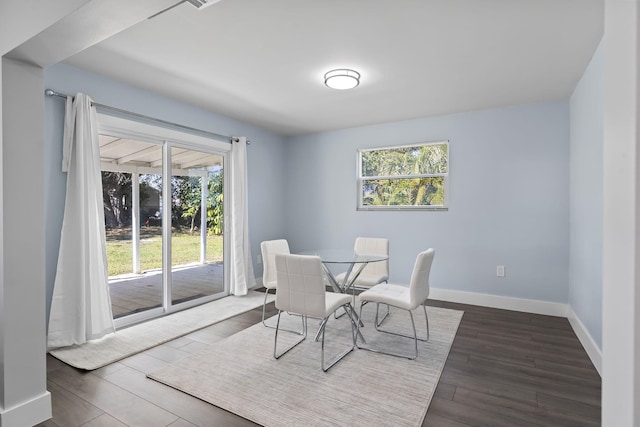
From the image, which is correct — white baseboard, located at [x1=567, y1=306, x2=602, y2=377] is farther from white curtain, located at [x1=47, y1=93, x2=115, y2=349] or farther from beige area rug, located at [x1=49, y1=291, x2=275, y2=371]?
white curtain, located at [x1=47, y1=93, x2=115, y2=349]

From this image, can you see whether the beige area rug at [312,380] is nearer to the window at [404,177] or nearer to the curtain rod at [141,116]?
the window at [404,177]

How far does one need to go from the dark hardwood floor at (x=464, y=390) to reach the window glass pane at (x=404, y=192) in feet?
6.44

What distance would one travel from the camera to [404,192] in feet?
15.5

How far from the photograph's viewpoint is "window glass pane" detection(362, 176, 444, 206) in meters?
4.49

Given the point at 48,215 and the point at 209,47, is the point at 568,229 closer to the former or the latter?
the point at 209,47

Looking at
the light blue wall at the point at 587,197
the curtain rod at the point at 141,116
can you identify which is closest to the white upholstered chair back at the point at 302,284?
the light blue wall at the point at 587,197

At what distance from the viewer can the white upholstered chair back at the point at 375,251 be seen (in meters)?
3.82

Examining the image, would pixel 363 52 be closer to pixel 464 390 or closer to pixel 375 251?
pixel 375 251

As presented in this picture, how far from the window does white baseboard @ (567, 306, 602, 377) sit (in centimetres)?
185

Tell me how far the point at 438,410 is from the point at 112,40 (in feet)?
11.2

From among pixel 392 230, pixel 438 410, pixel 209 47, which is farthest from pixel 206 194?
pixel 438 410

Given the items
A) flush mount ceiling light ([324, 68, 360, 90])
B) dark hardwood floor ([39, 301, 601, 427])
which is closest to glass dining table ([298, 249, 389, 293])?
dark hardwood floor ([39, 301, 601, 427])

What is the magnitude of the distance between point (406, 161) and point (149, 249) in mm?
3541

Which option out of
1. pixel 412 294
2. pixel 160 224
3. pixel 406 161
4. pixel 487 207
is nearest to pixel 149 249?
pixel 160 224
